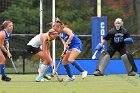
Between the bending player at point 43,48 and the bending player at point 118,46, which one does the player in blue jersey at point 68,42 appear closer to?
the bending player at point 43,48

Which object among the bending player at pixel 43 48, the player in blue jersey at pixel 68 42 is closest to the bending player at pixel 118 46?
the player in blue jersey at pixel 68 42

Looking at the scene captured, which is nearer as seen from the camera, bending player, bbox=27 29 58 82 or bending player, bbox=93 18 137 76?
bending player, bbox=27 29 58 82

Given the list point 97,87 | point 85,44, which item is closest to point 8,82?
point 97,87

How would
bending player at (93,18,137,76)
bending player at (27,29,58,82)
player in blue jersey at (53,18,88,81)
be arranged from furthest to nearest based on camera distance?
bending player at (93,18,137,76) < player in blue jersey at (53,18,88,81) < bending player at (27,29,58,82)

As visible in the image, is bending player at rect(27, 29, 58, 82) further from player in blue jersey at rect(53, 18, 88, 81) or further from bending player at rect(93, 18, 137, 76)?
bending player at rect(93, 18, 137, 76)

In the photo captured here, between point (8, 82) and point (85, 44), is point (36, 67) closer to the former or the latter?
point (85, 44)

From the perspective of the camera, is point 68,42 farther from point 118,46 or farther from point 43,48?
point 118,46

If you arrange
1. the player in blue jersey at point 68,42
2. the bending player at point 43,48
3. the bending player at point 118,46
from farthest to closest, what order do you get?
the bending player at point 118,46 < the player in blue jersey at point 68,42 < the bending player at point 43,48

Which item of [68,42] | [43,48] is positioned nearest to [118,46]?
[68,42]

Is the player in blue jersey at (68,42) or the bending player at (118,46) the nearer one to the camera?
the player in blue jersey at (68,42)

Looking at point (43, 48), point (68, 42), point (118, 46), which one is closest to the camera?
point (43, 48)

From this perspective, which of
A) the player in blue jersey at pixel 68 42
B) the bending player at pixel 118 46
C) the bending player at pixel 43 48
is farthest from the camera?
the bending player at pixel 118 46

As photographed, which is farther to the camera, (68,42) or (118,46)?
(118,46)

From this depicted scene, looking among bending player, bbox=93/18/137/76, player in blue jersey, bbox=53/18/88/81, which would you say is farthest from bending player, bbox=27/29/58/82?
bending player, bbox=93/18/137/76
